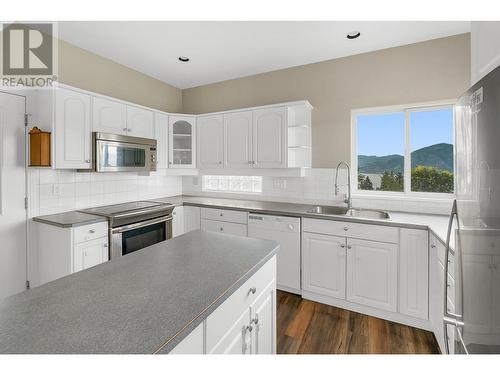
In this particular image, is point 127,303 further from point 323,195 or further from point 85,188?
point 323,195

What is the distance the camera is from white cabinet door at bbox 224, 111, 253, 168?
3.28 m

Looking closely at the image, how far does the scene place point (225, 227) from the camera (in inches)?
124

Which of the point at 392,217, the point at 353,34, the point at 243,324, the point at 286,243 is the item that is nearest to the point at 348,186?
the point at 392,217

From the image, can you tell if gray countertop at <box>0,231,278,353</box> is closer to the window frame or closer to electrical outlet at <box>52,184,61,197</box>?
electrical outlet at <box>52,184,61,197</box>

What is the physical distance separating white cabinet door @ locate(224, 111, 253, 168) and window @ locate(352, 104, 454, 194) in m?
1.29

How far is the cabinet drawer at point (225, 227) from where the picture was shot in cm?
303

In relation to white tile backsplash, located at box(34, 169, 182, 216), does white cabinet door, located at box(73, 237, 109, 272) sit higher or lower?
lower

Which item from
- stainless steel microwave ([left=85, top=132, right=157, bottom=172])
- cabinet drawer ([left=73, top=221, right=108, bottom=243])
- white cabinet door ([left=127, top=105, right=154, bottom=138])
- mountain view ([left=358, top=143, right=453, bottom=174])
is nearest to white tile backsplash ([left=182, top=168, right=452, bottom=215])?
mountain view ([left=358, top=143, right=453, bottom=174])

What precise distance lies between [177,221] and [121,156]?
1.05 metres

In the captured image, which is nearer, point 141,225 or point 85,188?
point 141,225

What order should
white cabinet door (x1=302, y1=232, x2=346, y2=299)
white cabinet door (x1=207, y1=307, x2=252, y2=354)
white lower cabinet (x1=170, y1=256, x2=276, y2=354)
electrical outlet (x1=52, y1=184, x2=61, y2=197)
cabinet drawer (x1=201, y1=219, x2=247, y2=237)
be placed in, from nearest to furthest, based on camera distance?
white lower cabinet (x1=170, y1=256, x2=276, y2=354), white cabinet door (x1=207, y1=307, x2=252, y2=354), white cabinet door (x1=302, y1=232, x2=346, y2=299), electrical outlet (x1=52, y1=184, x2=61, y2=197), cabinet drawer (x1=201, y1=219, x2=247, y2=237)

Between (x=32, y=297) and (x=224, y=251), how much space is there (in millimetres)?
779

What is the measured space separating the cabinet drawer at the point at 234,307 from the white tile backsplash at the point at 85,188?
247 cm

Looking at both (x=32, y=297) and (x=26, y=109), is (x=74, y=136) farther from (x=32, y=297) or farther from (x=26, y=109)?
(x=32, y=297)
